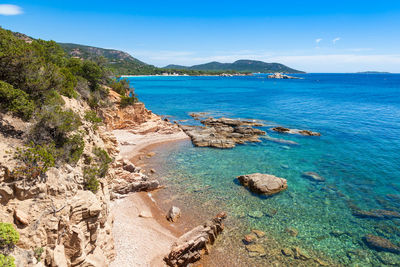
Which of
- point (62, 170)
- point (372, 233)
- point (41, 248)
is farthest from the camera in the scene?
point (372, 233)

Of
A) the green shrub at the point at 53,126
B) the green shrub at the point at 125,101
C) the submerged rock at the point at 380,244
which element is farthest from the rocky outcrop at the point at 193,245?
the green shrub at the point at 125,101

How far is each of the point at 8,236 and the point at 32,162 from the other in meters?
3.18

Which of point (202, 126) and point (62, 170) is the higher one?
point (62, 170)

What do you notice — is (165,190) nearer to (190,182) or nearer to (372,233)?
(190,182)

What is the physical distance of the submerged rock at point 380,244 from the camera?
575 inches

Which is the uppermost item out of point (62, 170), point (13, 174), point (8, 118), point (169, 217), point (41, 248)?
point (8, 118)

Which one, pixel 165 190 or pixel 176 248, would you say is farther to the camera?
pixel 165 190

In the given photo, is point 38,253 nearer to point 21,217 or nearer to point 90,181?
point 21,217

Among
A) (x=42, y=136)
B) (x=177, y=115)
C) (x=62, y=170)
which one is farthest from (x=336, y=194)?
(x=177, y=115)

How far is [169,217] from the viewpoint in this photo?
17797 mm

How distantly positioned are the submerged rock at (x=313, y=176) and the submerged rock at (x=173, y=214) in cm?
1613

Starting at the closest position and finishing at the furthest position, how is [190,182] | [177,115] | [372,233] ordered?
1. [372,233]
2. [190,182]
3. [177,115]

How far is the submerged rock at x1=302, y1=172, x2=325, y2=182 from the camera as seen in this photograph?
24234 mm

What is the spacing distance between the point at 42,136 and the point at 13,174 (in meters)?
3.58
